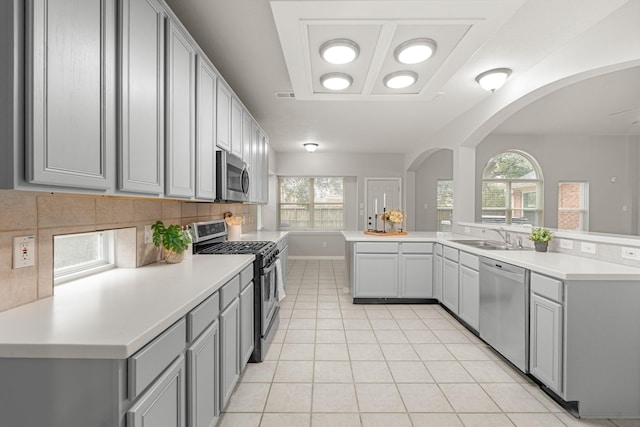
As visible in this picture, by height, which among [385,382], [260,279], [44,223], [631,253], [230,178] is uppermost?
[230,178]

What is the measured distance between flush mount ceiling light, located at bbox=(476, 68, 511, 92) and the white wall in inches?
170

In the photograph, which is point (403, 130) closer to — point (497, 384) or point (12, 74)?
point (497, 384)

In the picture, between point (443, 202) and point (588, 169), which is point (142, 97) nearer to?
point (443, 202)

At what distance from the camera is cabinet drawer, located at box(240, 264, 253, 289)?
7.31 ft

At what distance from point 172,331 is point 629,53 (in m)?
3.27

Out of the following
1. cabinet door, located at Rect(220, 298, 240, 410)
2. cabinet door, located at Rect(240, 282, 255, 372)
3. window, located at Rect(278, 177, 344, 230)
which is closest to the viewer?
cabinet door, located at Rect(220, 298, 240, 410)

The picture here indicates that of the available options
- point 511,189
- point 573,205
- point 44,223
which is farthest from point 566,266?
point 573,205

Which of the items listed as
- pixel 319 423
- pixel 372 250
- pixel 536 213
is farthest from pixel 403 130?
pixel 319 423

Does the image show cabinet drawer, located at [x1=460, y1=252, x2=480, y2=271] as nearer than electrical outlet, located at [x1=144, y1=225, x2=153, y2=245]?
No

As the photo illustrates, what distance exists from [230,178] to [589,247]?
9.74 ft

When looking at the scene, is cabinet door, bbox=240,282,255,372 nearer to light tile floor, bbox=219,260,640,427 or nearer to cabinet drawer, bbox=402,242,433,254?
light tile floor, bbox=219,260,640,427

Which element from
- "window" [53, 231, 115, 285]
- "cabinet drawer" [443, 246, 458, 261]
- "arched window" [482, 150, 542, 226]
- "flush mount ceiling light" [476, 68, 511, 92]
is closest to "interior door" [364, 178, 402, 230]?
"arched window" [482, 150, 542, 226]

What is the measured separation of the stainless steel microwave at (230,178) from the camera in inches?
103

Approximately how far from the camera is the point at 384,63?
225 centimetres
